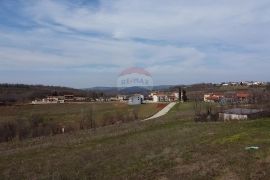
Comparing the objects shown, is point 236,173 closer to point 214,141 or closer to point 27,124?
point 214,141

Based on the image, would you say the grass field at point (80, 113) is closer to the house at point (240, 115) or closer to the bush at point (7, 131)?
the bush at point (7, 131)

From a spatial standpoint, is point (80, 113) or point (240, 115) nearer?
point (240, 115)

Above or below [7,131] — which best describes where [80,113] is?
above

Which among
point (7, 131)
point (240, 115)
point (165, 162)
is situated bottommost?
point (7, 131)

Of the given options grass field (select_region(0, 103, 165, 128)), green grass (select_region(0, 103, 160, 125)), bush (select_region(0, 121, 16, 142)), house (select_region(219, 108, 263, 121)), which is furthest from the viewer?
green grass (select_region(0, 103, 160, 125))

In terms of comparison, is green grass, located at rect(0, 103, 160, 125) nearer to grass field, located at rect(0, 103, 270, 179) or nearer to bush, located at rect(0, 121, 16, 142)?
bush, located at rect(0, 121, 16, 142)

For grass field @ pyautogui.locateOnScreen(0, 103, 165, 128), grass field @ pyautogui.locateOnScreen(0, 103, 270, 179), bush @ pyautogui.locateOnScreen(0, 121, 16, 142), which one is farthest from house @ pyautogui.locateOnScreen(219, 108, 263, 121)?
bush @ pyautogui.locateOnScreen(0, 121, 16, 142)

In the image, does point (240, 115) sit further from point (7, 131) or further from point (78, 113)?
point (78, 113)

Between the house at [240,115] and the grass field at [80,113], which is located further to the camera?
the grass field at [80,113]

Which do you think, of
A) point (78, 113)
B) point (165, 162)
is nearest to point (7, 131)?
point (78, 113)

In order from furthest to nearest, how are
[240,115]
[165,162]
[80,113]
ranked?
[80,113] < [240,115] < [165,162]

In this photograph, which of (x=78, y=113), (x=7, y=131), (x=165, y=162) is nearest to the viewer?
(x=165, y=162)

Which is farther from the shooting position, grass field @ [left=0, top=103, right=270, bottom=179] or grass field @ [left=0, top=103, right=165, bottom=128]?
grass field @ [left=0, top=103, right=165, bottom=128]

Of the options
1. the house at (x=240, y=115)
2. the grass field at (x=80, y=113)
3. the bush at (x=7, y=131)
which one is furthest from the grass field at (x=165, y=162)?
the grass field at (x=80, y=113)
